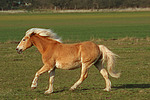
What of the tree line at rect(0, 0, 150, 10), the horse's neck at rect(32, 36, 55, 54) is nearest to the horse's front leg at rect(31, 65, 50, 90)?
the horse's neck at rect(32, 36, 55, 54)

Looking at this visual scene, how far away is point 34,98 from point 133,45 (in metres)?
18.1

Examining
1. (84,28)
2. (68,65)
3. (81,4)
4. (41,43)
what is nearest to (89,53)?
(68,65)

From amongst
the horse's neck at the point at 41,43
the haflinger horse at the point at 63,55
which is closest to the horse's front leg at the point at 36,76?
the haflinger horse at the point at 63,55

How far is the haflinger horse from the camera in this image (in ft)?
37.4

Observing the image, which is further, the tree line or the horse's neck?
the tree line

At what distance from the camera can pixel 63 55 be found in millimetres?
11570

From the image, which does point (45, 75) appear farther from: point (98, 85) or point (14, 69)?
point (98, 85)

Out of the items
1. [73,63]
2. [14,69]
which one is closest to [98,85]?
[73,63]

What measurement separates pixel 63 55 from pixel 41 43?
80 centimetres

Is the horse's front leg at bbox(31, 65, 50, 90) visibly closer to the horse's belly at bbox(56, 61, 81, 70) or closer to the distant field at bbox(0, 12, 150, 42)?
the horse's belly at bbox(56, 61, 81, 70)

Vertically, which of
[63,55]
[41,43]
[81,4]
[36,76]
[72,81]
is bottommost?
[81,4]

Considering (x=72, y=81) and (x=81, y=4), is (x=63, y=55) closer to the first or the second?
(x=72, y=81)

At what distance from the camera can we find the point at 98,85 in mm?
12984

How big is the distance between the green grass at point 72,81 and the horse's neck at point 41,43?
1331 mm
